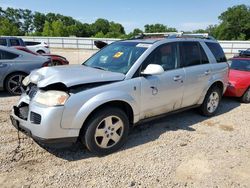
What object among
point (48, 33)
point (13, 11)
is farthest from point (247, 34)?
point (13, 11)

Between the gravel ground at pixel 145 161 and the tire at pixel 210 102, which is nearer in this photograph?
the gravel ground at pixel 145 161

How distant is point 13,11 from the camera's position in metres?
109

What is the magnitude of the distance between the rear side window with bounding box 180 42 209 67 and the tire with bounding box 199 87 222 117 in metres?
0.72

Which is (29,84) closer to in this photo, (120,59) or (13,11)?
(120,59)

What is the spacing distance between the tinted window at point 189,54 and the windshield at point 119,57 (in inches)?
35.7

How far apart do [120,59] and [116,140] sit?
1.37m

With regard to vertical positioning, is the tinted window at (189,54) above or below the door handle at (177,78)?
above

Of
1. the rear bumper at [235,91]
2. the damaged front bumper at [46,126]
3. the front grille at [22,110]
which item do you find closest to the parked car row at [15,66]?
the front grille at [22,110]

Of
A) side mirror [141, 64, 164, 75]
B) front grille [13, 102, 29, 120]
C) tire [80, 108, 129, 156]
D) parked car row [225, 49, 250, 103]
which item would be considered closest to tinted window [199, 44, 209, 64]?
side mirror [141, 64, 164, 75]

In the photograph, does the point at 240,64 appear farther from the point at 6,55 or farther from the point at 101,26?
the point at 101,26

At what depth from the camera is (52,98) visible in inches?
139

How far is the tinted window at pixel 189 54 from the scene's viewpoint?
17.0 ft

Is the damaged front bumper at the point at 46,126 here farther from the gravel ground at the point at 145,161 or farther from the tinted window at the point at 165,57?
the tinted window at the point at 165,57

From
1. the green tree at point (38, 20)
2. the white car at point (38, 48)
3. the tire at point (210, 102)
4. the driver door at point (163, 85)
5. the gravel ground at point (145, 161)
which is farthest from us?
the green tree at point (38, 20)
